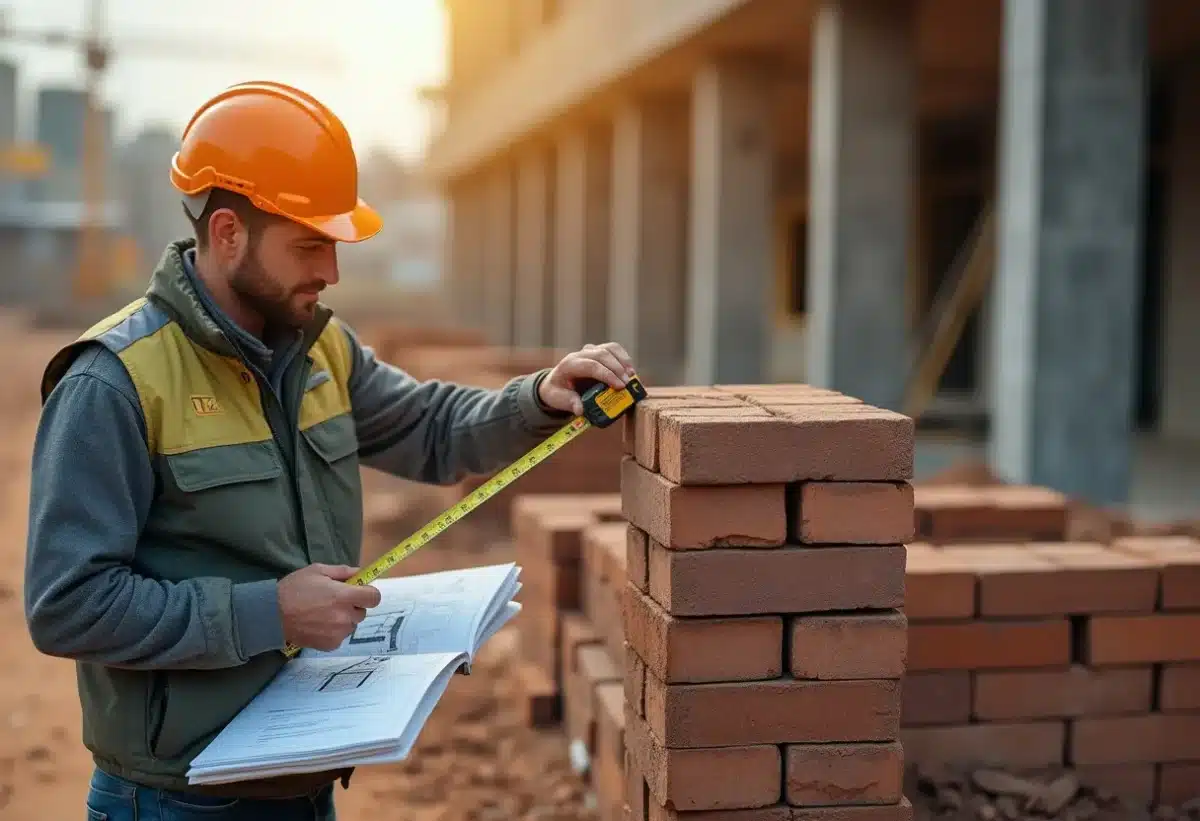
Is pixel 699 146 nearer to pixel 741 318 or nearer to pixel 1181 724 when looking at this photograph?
pixel 741 318

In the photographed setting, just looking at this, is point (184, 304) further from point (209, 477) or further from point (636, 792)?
point (636, 792)

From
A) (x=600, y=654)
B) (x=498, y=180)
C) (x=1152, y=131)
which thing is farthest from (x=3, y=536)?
(x=498, y=180)

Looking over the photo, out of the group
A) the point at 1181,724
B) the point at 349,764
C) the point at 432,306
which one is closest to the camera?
the point at 349,764

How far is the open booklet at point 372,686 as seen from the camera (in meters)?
2.22

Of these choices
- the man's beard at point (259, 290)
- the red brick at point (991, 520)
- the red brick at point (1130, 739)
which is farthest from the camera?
the red brick at point (991, 520)

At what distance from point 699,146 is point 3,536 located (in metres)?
7.42

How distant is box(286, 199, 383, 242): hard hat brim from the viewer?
8.11 ft

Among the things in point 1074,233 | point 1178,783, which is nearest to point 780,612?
point 1178,783

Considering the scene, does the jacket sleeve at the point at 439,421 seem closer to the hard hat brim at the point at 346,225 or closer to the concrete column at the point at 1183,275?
the hard hat brim at the point at 346,225

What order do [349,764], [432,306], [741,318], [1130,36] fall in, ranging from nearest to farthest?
[349,764] → [1130,36] → [741,318] → [432,306]

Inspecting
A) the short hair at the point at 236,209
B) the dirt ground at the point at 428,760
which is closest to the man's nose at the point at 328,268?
the short hair at the point at 236,209

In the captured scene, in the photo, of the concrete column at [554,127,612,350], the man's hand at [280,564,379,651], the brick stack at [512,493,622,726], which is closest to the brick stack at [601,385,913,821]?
the man's hand at [280,564,379,651]

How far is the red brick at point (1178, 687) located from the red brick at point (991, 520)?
1.20 m

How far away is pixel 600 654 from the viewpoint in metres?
→ 4.70
